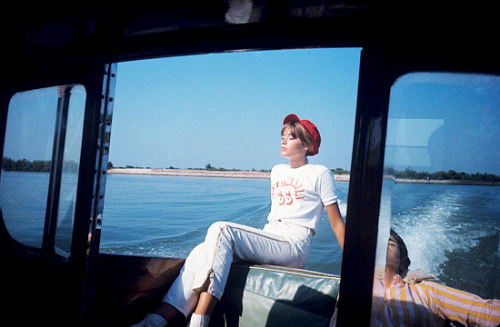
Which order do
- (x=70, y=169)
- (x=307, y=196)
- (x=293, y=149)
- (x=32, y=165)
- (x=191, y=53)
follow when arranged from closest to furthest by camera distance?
1. (x=191, y=53)
2. (x=70, y=169)
3. (x=32, y=165)
4. (x=307, y=196)
5. (x=293, y=149)

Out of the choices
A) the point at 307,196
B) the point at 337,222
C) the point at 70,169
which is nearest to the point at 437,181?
the point at 337,222

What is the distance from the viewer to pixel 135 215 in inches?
406

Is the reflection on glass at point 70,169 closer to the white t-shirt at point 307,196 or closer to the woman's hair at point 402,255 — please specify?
the white t-shirt at point 307,196

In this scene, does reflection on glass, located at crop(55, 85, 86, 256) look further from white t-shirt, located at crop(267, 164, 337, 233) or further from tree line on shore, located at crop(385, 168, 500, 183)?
tree line on shore, located at crop(385, 168, 500, 183)

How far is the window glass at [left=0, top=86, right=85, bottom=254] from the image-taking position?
4.90ft

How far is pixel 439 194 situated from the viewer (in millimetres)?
863

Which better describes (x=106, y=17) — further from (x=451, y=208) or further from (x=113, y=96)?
(x=451, y=208)

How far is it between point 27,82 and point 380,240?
5.52 feet

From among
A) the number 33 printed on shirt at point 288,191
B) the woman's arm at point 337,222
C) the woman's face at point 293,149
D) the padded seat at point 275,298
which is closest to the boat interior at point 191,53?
the padded seat at point 275,298

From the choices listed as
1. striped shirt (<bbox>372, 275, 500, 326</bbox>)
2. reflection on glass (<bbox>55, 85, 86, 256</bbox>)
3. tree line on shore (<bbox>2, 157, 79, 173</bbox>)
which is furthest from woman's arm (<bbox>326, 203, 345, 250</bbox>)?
tree line on shore (<bbox>2, 157, 79, 173</bbox>)

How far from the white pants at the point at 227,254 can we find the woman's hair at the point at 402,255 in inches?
33.4

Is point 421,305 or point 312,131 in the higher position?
point 312,131

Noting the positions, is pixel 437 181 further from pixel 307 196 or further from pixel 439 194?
pixel 307 196

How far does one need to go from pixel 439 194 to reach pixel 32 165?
1780 millimetres
